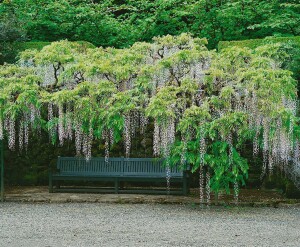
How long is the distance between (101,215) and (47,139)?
430cm

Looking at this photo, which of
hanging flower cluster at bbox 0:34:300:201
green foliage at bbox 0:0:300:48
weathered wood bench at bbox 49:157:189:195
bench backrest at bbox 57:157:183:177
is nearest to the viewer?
hanging flower cluster at bbox 0:34:300:201

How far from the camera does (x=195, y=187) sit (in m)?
12.7

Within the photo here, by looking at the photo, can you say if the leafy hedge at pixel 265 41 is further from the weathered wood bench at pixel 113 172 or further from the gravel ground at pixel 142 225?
the gravel ground at pixel 142 225

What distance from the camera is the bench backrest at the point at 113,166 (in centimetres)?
1160

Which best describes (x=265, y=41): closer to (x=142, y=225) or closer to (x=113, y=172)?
(x=113, y=172)

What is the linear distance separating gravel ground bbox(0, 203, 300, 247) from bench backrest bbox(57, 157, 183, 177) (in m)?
1.42

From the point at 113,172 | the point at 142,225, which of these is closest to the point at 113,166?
the point at 113,172

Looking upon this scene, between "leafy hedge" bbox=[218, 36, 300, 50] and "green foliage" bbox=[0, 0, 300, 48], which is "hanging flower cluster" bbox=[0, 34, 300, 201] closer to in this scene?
"leafy hedge" bbox=[218, 36, 300, 50]

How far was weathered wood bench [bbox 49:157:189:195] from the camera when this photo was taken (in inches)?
447

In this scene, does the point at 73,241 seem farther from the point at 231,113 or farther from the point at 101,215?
the point at 231,113

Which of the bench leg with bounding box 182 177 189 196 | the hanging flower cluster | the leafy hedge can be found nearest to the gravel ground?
the hanging flower cluster

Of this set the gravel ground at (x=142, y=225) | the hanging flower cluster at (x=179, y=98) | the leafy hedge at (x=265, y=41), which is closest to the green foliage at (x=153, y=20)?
the leafy hedge at (x=265, y=41)

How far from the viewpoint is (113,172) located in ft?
38.4

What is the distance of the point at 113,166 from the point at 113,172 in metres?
0.13
